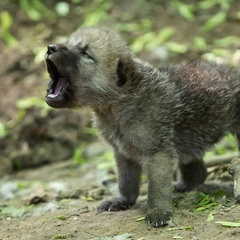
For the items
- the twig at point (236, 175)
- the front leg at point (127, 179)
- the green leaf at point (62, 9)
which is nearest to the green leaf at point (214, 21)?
the green leaf at point (62, 9)

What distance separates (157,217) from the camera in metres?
5.22

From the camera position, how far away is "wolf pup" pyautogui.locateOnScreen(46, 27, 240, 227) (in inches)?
218

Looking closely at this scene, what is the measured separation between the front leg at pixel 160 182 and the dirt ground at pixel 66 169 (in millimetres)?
144

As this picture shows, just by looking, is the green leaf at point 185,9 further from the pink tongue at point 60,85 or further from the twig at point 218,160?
the pink tongue at point 60,85

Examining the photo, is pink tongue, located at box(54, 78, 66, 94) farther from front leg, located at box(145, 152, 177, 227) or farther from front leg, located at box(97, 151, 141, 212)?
front leg, located at box(145, 152, 177, 227)

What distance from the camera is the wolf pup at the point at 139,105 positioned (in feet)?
18.2

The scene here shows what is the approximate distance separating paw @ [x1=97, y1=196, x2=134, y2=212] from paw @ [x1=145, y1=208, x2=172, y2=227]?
73cm

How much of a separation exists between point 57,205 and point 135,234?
1.87m

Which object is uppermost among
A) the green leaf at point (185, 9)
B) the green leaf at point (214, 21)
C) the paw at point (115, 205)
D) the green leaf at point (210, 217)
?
the green leaf at point (185, 9)

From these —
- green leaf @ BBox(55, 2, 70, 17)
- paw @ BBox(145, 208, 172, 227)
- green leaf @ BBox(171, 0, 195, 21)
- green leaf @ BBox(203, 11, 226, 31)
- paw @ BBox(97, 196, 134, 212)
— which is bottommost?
paw @ BBox(145, 208, 172, 227)

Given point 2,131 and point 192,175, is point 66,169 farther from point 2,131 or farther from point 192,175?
point 192,175

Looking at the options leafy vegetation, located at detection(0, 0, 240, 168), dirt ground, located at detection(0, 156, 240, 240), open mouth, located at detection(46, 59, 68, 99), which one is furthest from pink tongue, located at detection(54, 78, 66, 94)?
leafy vegetation, located at detection(0, 0, 240, 168)

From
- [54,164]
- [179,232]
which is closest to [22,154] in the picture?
[54,164]

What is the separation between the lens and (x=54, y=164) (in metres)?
9.39
